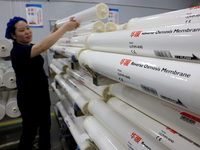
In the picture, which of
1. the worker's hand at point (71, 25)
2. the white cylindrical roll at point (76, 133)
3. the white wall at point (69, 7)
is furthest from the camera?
the white wall at point (69, 7)

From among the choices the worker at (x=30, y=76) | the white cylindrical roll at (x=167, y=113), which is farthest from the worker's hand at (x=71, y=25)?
the white cylindrical roll at (x=167, y=113)

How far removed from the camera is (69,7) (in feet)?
15.0

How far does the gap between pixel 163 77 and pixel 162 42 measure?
0.14 m

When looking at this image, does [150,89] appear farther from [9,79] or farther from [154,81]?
[9,79]

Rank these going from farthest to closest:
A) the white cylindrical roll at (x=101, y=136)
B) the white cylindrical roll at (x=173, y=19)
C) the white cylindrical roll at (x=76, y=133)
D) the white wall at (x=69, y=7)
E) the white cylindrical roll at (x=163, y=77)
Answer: the white wall at (x=69, y=7) → the white cylindrical roll at (x=76, y=133) → the white cylindrical roll at (x=101, y=136) → the white cylindrical roll at (x=173, y=19) → the white cylindrical roll at (x=163, y=77)

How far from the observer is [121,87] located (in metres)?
0.91

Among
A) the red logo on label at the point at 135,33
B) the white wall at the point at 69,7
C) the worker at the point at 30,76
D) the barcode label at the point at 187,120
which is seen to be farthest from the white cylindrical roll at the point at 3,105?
the white wall at the point at 69,7

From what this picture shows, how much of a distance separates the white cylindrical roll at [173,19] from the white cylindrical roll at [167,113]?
1.19ft

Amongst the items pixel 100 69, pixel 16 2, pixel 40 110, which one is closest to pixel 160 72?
pixel 100 69

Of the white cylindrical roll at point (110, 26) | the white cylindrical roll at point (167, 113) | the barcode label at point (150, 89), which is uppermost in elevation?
the white cylindrical roll at point (110, 26)

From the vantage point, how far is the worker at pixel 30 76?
132 centimetres

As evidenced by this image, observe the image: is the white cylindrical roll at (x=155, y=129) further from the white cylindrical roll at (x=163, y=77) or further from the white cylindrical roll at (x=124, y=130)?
the white cylindrical roll at (x=163, y=77)

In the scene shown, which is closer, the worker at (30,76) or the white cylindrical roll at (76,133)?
the white cylindrical roll at (76,133)

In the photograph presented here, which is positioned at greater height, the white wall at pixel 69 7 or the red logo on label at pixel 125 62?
the white wall at pixel 69 7
